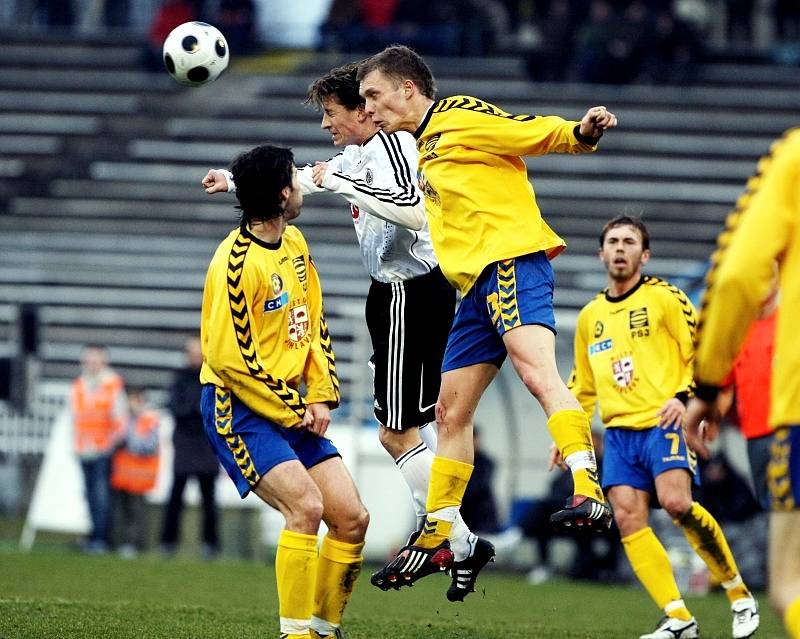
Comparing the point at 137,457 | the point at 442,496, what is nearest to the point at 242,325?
the point at 442,496

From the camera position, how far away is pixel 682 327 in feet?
30.1

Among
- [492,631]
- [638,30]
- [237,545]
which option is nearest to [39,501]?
[237,545]

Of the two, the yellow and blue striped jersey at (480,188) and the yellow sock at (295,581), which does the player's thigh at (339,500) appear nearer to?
the yellow sock at (295,581)

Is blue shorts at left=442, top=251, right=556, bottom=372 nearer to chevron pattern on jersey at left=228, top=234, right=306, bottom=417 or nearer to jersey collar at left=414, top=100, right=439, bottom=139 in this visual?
jersey collar at left=414, top=100, right=439, bottom=139

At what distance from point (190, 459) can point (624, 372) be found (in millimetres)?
7187

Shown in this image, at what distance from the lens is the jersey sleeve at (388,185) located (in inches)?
290

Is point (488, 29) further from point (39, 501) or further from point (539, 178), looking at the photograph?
point (39, 501)

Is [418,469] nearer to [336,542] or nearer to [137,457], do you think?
[336,542]

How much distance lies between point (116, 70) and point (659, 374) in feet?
68.3

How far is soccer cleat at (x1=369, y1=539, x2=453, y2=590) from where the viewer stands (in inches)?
290

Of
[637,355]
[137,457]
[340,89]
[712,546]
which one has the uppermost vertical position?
[340,89]

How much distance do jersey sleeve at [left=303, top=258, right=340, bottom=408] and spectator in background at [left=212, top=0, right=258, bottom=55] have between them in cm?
2007

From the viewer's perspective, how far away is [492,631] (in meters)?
8.65

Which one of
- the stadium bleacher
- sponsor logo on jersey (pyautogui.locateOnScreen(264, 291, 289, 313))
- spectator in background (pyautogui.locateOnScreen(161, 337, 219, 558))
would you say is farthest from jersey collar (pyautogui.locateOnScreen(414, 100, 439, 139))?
the stadium bleacher
